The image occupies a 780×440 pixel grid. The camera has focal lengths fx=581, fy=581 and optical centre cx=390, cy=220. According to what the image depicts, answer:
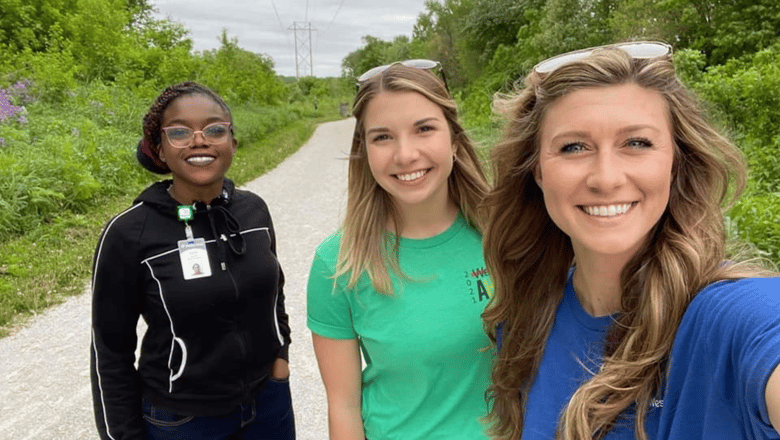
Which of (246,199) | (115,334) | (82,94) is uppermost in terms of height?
(82,94)

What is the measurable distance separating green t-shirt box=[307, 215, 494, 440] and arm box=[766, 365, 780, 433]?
0.93m

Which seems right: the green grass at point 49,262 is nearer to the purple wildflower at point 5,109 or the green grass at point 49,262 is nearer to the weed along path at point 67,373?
the weed along path at point 67,373

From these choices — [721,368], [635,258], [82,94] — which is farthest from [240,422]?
[82,94]

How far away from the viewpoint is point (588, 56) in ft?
4.08

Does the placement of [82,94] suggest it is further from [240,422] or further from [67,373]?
[240,422]

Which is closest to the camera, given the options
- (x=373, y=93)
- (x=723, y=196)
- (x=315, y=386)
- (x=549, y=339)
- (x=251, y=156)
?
(x=723, y=196)

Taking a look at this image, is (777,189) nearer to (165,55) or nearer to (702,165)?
(702,165)

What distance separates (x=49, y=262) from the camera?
646cm

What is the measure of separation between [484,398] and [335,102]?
5812cm

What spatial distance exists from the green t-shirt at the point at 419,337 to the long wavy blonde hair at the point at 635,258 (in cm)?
22

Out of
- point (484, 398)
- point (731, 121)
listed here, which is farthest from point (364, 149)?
point (731, 121)

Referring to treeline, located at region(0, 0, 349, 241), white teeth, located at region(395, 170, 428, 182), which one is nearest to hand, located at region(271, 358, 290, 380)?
white teeth, located at region(395, 170, 428, 182)

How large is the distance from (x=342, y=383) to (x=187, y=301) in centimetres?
66

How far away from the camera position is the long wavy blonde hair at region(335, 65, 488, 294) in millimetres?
1796
